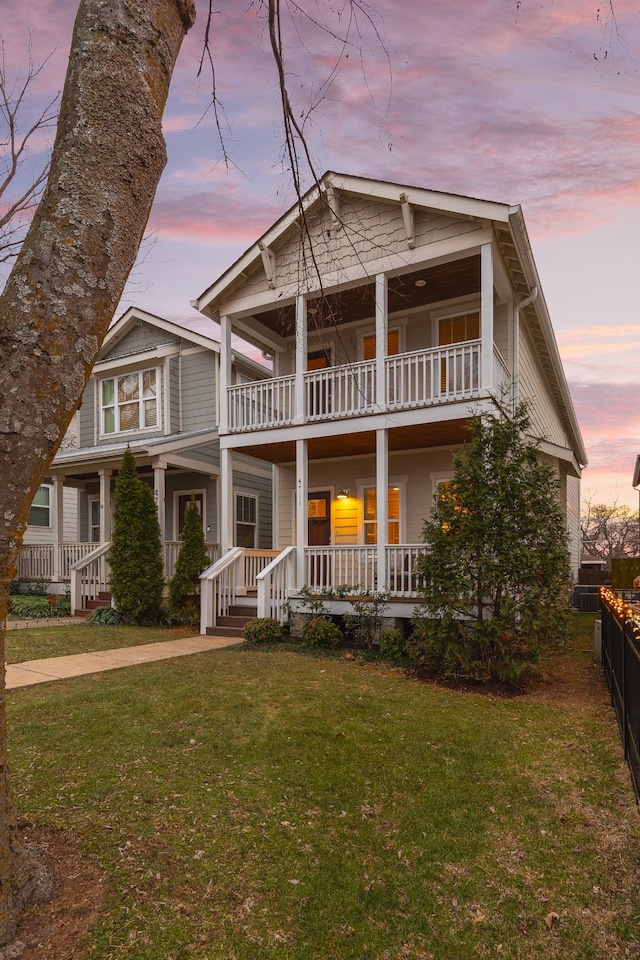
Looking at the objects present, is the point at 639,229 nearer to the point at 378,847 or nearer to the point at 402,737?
the point at 402,737

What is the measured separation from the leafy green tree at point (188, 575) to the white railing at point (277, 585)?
1.87 meters

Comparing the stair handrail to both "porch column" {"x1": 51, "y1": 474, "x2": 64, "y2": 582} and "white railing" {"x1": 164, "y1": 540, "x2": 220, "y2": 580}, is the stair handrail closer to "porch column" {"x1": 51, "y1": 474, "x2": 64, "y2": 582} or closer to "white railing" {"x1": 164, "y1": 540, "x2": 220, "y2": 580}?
"white railing" {"x1": 164, "y1": 540, "x2": 220, "y2": 580}

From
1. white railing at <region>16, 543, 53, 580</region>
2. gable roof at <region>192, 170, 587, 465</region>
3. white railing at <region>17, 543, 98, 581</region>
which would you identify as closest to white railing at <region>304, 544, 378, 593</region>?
gable roof at <region>192, 170, 587, 465</region>

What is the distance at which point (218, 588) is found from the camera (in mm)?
10797

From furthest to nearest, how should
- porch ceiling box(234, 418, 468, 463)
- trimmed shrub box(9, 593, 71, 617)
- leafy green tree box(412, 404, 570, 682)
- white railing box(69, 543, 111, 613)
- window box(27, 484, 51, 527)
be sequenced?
window box(27, 484, 51, 527)
white railing box(69, 543, 111, 613)
trimmed shrub box(9, 593, 71, 617)
porch ceiling box(234, 418, 468, 463)
leafy green tree box(412, 404, 570, 682)

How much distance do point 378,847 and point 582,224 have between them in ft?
41.6

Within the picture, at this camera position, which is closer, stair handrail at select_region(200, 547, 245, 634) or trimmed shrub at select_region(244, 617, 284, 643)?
trimmed shrub at select_region(244, 617, 284, 643)

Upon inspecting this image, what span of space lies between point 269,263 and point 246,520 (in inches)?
295

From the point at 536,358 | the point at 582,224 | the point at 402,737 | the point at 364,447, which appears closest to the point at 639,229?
the point at 582,224

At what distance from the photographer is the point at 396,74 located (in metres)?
4.18

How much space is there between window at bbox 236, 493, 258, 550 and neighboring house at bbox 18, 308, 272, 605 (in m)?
0.03

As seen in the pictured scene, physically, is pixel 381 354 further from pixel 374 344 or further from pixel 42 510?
pixel 42 510

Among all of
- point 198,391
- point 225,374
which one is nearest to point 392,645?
point 225,374

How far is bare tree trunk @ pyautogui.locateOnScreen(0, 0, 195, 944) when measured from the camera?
2002 mm
